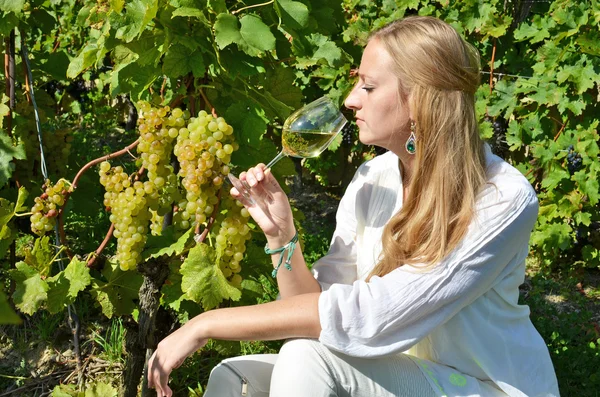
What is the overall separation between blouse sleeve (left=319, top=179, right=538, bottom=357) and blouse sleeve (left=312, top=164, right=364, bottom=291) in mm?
410

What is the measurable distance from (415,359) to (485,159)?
1.89 ft

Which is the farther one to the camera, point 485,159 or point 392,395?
point 485,159

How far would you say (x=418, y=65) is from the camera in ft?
6.54

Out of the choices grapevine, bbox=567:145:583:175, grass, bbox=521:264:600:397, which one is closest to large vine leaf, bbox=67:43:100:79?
grass, bbox=521:264:600:397

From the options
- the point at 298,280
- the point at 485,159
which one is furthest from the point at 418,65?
the point at 298,280

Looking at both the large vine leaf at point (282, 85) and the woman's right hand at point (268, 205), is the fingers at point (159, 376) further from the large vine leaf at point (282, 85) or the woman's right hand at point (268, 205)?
the large vine leaf at point (282, 85)

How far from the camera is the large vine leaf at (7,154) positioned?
8.95 feet

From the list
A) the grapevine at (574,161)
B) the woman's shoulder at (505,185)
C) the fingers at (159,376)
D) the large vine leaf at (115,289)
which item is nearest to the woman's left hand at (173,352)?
the fingers at (159,376)

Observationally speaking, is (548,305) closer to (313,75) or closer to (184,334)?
(313,75)

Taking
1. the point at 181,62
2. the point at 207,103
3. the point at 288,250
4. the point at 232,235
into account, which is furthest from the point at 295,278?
the point at 181,62

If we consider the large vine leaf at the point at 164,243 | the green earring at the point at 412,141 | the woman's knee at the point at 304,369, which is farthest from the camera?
the large vine leaf at the point at 164,243

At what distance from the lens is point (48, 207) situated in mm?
2367

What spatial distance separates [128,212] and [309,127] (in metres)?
0.55

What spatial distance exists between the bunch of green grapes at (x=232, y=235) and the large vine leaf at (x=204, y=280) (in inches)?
1.4
